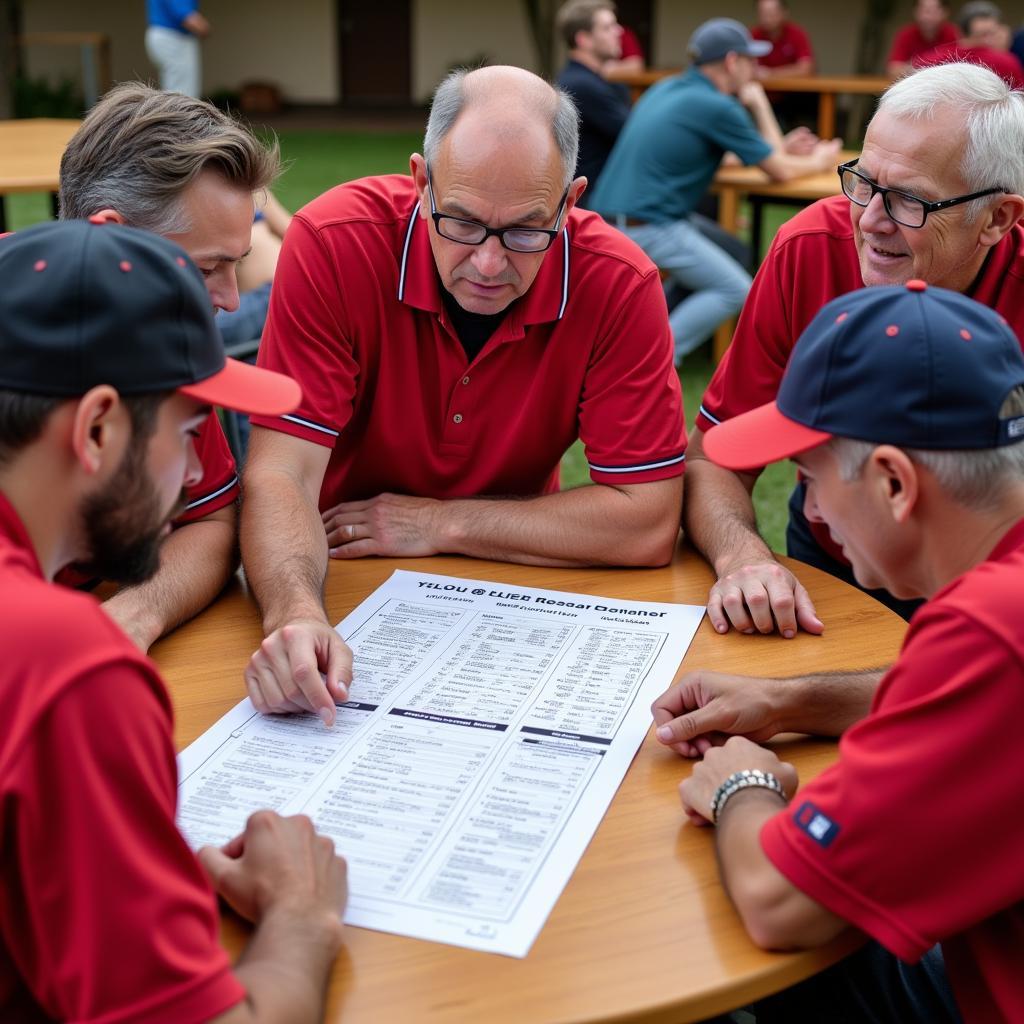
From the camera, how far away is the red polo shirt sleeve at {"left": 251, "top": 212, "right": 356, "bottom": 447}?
2295mm

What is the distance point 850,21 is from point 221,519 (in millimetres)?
18306

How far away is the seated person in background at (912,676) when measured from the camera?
1.15 metres

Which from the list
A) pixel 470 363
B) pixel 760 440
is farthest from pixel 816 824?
pixel 470 363

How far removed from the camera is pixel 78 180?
2154 mm

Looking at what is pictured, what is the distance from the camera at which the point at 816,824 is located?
1.23 meters

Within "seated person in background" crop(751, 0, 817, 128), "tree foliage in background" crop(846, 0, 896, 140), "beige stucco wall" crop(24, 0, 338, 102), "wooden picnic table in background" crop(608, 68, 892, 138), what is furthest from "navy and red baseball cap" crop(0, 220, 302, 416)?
"beige stucco wall" crop(24, 0, 338, 102)

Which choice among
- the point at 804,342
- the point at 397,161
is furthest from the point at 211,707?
the point at 397,161

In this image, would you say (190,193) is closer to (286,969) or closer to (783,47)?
(286,969)

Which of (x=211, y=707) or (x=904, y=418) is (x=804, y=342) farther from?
(x=211, y=707)

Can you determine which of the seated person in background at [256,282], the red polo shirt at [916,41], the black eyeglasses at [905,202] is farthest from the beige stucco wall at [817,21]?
the black eyeglasses at [905,202]

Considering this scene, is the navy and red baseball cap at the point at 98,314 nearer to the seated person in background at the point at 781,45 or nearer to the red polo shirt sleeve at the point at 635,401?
the red polo shirt sleeve at the point at 635,401

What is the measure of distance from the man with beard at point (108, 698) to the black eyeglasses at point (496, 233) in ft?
2.80

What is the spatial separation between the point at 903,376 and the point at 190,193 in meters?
1.34

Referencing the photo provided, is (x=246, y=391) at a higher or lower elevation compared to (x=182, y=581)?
higher
